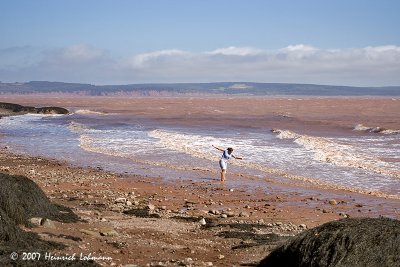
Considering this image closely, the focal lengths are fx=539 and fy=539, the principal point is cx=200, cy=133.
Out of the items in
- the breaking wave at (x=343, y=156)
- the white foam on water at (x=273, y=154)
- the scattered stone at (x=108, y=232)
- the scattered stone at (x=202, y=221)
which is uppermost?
the scattered stone at (x=108, y=232)

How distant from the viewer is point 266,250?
9945mm

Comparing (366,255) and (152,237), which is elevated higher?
(366,255)

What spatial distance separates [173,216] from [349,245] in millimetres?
6500

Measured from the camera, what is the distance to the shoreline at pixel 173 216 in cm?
962

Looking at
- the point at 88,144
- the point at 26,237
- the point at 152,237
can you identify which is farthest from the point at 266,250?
the point at 88,144

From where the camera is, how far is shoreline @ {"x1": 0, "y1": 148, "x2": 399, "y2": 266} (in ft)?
31.6

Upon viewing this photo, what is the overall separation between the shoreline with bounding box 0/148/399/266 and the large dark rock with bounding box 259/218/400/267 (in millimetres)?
1706

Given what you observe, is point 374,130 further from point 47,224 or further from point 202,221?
point 47,224

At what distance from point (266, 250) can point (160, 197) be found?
6846 mm

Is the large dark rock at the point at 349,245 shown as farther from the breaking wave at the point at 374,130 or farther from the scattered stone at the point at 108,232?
the breaking wave at the point at 374,130

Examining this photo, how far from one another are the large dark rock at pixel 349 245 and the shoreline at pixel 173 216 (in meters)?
1.71

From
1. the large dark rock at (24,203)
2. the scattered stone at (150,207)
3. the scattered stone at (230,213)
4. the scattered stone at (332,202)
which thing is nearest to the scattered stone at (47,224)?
the large dark rock at (24,203)

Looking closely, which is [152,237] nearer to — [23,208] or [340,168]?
[23,208]

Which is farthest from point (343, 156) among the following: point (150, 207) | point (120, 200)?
point (150, 207)
